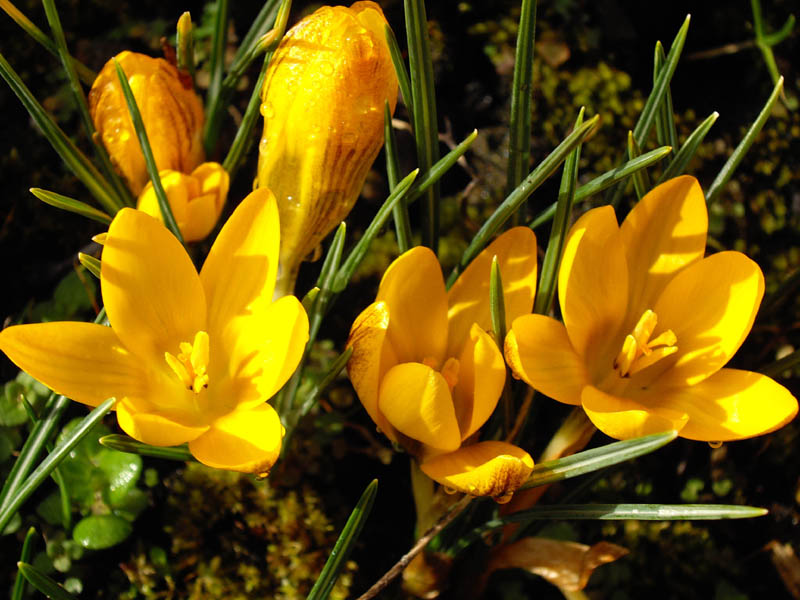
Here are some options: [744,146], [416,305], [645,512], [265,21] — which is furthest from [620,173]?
[265,21]

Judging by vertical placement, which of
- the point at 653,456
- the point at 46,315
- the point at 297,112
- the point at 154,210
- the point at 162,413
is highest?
the point at 297,112

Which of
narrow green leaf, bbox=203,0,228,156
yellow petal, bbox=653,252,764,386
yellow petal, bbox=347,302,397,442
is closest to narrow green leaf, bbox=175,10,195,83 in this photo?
narrow green leaf, bbox=203,0,228,156

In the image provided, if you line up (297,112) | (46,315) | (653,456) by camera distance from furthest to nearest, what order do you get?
(653,456), (46,315), (297,112)

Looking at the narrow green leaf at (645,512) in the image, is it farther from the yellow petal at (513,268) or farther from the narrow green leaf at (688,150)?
the narrow green leaf at (688,150)

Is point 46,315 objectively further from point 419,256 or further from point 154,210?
point 419,256

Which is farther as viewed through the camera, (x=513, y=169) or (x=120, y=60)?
(x=120, y=60)

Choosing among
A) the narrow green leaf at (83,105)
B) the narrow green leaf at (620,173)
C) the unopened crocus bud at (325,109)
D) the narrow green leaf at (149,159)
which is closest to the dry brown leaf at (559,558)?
the narrow green leaf at (620,173)

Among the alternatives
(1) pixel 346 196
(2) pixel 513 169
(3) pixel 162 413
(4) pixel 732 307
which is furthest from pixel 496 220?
(3) pixel 162 413
